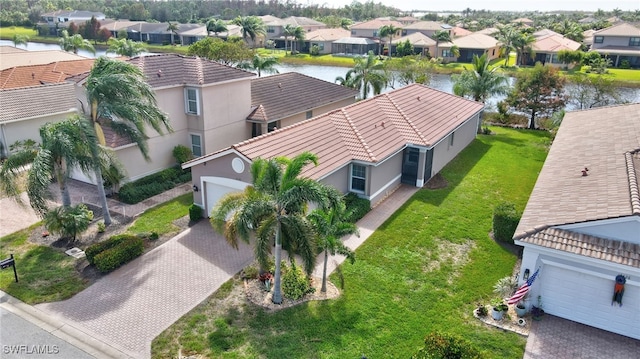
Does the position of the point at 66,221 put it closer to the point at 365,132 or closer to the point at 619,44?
the point at 365,132

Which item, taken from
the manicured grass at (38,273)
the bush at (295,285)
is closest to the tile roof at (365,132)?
the bush at (295,285)

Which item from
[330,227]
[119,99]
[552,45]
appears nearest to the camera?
[330,227]

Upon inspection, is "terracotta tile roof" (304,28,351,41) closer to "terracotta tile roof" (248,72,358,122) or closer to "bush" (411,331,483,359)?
"terracotta tile roof" (248,72,358,122)

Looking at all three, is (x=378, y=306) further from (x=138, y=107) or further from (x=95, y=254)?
(x=138, y=107)

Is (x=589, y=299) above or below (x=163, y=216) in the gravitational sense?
above

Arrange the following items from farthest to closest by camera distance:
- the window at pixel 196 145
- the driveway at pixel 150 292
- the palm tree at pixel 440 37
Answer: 1. the palm tree at pixel 440 37
2. the window at pixel 196 145
3. the driveway at pixel 150 292

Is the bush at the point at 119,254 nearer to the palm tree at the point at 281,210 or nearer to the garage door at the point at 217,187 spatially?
the garage door at the point at 217,187

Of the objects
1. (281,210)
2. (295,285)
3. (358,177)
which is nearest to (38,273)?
(295,285)
